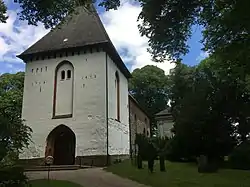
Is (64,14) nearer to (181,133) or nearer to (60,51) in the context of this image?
(181,133)

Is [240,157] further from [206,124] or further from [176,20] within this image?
[176,20]

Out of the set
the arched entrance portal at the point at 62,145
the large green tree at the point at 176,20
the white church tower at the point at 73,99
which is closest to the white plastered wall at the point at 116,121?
the white church tower at the point at 73,99

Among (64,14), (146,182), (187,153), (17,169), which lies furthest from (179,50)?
(187,153)

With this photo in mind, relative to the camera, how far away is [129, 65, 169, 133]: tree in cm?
5291

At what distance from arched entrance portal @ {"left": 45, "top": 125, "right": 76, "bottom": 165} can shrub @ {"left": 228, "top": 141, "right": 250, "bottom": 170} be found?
12423 millimetres

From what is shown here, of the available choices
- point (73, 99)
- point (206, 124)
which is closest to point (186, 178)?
point (206, 124)

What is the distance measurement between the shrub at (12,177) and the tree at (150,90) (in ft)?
145

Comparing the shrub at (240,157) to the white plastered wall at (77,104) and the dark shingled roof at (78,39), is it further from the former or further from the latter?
the dark shingled roof at (78,39)

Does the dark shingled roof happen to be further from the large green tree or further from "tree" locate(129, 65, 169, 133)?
"tree" locate(129, 65, 169, 133)

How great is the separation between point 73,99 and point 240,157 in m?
13.4

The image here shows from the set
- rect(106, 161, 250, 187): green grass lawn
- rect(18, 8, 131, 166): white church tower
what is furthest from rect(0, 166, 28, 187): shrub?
rect(18, 8, 131, 166): white church tower

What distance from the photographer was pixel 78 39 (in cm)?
2652

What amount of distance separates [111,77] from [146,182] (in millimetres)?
14163

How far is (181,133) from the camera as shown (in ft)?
69.4
